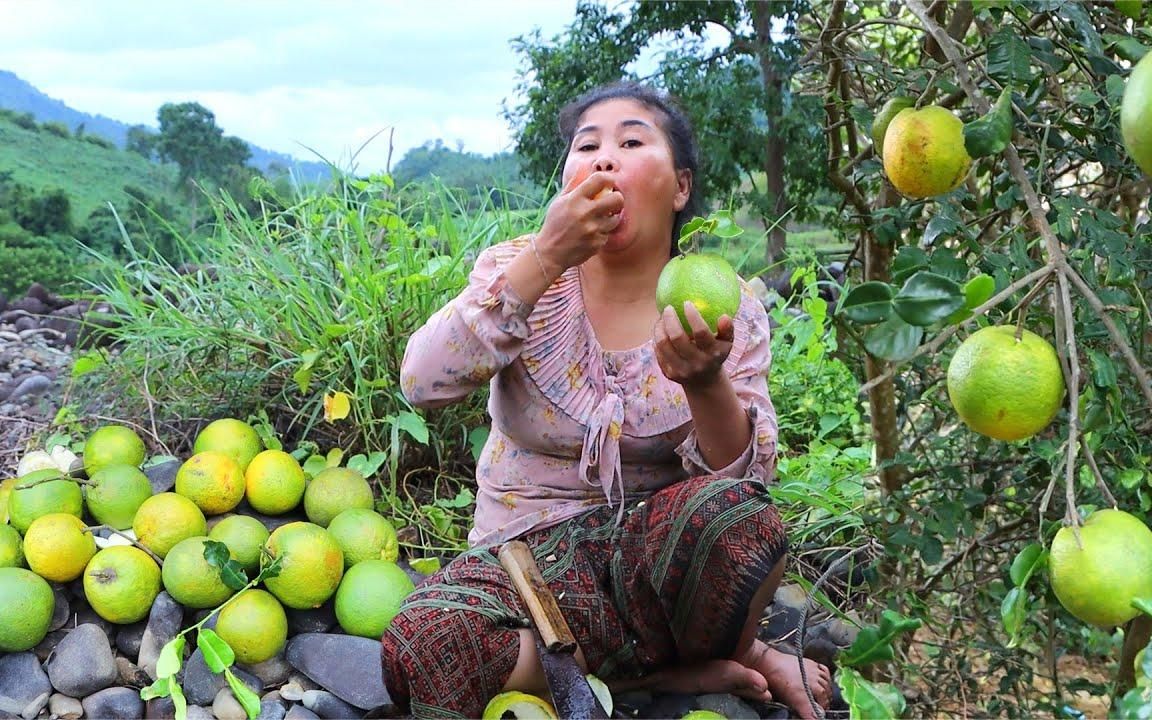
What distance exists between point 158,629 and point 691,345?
1.35 m

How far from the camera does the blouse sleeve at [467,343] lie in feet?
5.65

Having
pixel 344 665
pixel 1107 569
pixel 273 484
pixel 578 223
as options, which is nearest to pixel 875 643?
pixel 1107 569

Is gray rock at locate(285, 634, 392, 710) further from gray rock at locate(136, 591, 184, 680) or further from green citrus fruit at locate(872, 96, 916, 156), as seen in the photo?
green citrus fruit at locate(872, 96, 916, 156)

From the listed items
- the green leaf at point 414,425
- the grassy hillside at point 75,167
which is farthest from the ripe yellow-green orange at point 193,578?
the grassy hillside at point 75,167

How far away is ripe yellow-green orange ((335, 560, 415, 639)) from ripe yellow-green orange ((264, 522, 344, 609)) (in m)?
0.04

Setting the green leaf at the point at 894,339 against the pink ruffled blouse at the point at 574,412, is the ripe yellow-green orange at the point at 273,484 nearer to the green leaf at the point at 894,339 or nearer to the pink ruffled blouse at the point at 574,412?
the pink ruffled blouse at the point at 574,412

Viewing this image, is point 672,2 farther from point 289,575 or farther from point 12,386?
point 289,575

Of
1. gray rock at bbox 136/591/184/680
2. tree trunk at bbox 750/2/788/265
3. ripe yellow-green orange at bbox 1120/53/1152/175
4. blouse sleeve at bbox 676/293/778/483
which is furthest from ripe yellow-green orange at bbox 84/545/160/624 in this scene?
tree trunk at bbox 750/2/788/265

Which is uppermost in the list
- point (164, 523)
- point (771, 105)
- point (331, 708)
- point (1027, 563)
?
point (771, 105)

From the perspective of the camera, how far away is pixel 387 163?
3.18 m

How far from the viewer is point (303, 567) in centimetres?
208

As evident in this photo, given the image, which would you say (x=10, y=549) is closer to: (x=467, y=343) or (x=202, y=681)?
(x=202, y=681)

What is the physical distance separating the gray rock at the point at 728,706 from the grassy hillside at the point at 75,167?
4.44 meters

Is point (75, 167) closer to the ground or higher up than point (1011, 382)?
higher up
